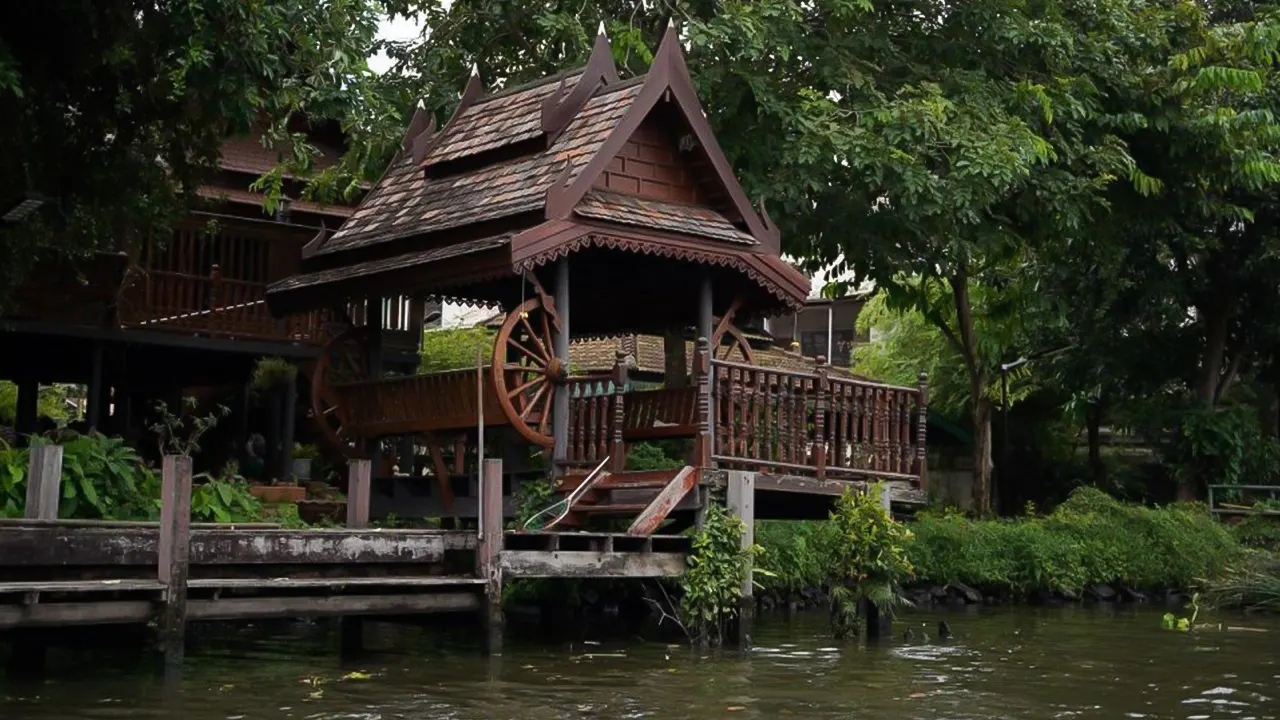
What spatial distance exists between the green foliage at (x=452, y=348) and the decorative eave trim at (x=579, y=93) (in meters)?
13.5

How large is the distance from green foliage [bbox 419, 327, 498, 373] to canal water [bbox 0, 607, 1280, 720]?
13922 millimetres

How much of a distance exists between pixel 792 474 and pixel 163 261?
402 inches

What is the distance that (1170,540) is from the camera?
27359 mm

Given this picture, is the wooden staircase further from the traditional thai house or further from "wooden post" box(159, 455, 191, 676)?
the traditional thai house

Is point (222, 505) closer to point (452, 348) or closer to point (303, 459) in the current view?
point (303, 459)

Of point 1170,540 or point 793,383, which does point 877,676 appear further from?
point 1170,540

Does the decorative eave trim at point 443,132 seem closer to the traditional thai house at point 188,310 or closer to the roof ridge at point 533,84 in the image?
the roof ridge at point 533,84

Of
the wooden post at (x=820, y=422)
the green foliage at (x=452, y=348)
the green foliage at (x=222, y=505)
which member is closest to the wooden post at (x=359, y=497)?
the green foliage at (x=222, y=505)

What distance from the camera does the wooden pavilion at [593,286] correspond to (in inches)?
672

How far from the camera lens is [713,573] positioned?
1652cm

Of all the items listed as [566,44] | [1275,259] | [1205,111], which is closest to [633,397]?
[566,44]

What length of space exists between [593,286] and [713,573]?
5.04m

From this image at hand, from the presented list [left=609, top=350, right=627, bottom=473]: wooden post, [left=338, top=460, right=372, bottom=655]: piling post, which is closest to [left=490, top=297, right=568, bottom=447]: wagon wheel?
[left=609, top=350, right=627, bottom=473]: wooden post

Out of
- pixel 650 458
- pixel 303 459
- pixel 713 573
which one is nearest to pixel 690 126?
pixel 713 573
